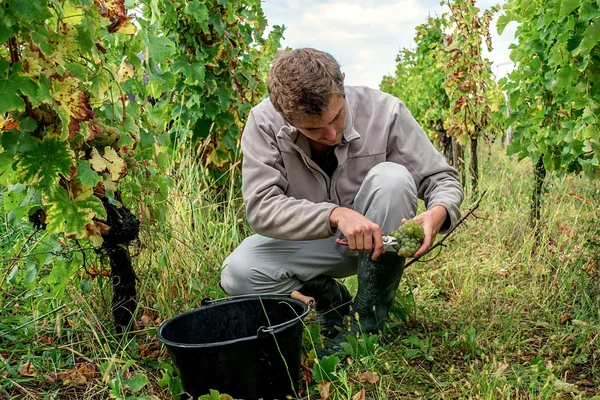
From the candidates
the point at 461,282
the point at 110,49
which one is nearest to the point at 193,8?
the point at 110,49

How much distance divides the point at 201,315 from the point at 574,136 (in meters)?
1.96

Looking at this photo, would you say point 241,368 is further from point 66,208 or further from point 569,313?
point 569,313

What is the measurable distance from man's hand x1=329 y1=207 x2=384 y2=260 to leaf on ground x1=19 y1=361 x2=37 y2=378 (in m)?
1.19

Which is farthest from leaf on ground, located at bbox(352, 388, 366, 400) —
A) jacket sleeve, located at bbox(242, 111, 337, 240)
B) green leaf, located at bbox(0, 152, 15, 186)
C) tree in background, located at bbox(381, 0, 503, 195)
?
tree in background, located at bbox(381, 0, 503, 195)

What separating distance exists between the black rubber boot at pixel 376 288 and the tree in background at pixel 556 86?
0.90 m

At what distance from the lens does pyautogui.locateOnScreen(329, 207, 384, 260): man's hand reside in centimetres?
211

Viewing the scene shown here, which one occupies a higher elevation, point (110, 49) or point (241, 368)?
point (110, 49)

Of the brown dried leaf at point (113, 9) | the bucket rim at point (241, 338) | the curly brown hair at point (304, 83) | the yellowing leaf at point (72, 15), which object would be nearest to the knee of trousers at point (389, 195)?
the curly brown hair at point (304, 83)

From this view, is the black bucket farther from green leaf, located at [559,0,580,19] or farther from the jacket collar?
green leaf, located at [559,0,580,19]

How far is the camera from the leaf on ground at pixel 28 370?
212cm

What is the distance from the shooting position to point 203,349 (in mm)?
1886

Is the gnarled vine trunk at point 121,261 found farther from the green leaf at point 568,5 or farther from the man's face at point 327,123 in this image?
the green leaf at point 568,5

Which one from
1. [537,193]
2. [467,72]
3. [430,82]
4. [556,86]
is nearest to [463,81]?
[467,72]

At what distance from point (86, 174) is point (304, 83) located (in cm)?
81
